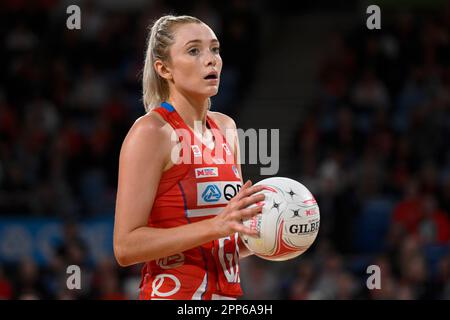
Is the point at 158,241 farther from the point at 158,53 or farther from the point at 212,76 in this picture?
the point at 158,53

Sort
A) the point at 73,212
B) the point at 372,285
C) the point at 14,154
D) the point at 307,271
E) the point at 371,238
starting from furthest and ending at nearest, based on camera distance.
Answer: the point at 14,154, the point at 73,212, the point at 371,238, the point at 307,271, the point at 372,285

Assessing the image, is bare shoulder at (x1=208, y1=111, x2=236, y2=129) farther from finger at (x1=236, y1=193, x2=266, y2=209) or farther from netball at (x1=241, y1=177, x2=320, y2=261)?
finger at (x1=236, y1=193, x2=266, y2=209)

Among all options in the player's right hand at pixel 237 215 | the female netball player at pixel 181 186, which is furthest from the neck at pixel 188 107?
the player's right hand at pixel 237 215

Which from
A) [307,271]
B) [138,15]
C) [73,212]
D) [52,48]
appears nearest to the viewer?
[307,271]

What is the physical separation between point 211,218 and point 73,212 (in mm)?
6453

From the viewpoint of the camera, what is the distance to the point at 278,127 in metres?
11.1

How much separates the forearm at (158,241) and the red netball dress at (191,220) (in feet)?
0.54

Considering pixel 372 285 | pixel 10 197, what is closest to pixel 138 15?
pixel 10 197

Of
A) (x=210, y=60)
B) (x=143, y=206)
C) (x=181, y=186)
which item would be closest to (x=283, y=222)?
(x=181, y=186)

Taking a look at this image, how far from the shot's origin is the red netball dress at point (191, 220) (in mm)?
3422

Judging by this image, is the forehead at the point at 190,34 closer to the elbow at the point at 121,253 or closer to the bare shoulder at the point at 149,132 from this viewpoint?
the bare shoulder at the point at 149,132

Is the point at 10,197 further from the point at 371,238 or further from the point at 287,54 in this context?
the point at 287,54

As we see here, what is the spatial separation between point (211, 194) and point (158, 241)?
1.17ft
